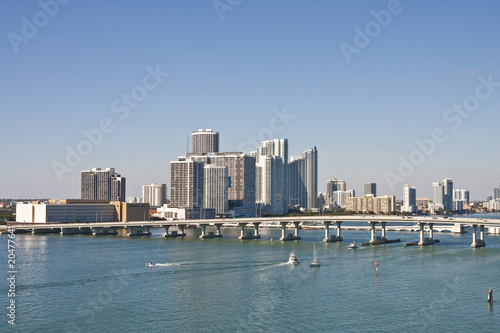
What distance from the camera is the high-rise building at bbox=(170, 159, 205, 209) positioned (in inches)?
6634

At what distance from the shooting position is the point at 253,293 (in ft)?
135

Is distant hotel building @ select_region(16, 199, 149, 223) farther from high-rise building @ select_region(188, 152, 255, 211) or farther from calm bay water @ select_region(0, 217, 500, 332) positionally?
calm bay water @ select_region(0, 217, 500, 332)

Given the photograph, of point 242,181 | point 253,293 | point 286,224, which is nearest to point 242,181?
point 242,181

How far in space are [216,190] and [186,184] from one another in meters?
11.1

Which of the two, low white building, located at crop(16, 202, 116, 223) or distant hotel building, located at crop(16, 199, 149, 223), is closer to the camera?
low white building, located at crop(16, 202, 116, 223)

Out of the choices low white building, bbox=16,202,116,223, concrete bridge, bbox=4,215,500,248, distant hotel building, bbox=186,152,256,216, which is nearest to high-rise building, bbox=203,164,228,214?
distant hotel building, bbox=186,152,256,216

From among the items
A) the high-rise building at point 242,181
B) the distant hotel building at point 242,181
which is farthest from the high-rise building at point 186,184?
the high-rise building at point 242,181

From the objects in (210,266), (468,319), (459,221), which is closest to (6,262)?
(210,266)

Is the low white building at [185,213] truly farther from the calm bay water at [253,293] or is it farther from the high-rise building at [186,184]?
the calm bay water at [253,293]

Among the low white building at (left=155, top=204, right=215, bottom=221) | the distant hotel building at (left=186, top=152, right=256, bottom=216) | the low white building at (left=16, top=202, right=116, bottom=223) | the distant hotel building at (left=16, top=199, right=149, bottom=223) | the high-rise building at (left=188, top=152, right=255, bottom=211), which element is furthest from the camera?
the high-rise building at (left=188, top=152, right=255, bottom=211)

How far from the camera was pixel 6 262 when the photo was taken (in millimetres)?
59562

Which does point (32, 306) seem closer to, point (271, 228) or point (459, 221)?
point (459, 221)

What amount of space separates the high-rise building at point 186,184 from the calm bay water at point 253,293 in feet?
335

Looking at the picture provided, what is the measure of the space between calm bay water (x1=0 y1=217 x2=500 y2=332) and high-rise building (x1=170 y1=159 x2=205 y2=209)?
10210cm
